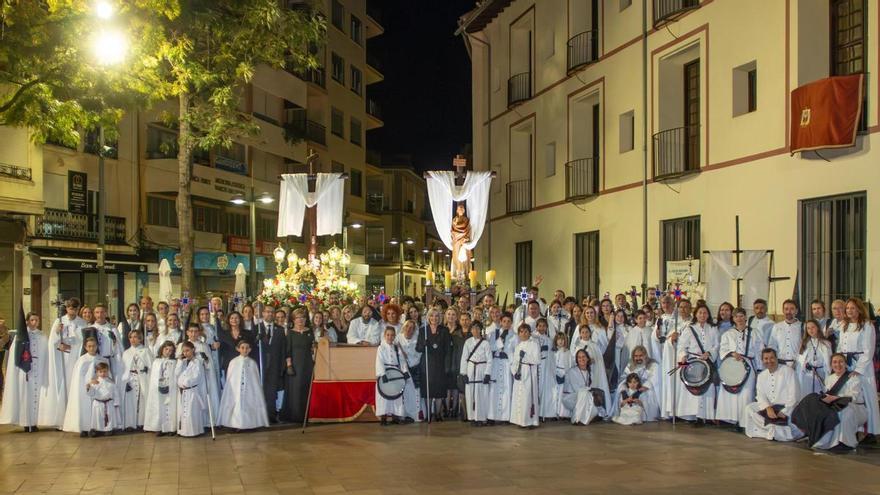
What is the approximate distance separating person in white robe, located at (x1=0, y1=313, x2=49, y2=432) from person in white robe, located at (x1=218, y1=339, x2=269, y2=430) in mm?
2869

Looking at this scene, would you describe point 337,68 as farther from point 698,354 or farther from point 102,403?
point 698,354

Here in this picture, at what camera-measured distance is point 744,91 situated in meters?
18.5

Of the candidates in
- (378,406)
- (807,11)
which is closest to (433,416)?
(378,406)

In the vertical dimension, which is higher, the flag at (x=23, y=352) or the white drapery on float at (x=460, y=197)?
the white drapery on float at (x=460, y=197)

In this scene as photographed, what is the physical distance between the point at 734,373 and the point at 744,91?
7.25 m

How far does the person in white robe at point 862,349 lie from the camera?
12141 millimetres

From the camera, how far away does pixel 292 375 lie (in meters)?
14.6

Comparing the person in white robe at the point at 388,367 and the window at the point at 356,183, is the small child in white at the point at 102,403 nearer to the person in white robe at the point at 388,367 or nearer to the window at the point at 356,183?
the person in white robe at the point at 388,367

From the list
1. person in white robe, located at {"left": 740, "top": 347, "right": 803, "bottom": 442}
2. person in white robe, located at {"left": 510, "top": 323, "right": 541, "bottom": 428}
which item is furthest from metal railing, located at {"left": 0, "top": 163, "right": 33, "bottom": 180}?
Answer: person in white robe, located at {"left": 740, "top": 347, "right": 803, "bottom": 442}

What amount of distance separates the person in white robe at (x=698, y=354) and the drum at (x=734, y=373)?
315mm

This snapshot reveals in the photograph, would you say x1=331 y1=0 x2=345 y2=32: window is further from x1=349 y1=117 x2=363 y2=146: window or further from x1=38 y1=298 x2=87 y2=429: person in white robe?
x1=38 y1=298 x2=87 y2=429: person in white robe

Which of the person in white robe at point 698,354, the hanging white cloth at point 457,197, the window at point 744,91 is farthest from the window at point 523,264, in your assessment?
the person in white robe at point 698,354

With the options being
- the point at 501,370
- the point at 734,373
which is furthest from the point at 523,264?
the point at 734,373

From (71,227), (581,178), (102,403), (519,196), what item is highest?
(581,178)
